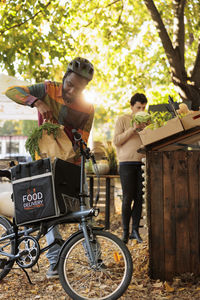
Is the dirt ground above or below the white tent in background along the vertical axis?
below

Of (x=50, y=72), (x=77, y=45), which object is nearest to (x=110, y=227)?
(x=50, y=72)

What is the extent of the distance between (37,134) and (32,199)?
0.62m

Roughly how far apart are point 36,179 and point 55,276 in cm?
106

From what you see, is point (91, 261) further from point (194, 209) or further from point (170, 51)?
point (170, 51)

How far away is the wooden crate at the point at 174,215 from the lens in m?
3.82

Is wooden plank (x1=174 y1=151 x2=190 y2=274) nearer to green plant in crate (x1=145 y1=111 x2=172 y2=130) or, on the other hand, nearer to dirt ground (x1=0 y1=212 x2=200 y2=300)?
dirt ground (x1=0 y1=212 x2=200 y2=300)

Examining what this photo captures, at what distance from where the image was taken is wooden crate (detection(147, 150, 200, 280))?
3.82 m

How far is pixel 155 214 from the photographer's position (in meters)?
3.87

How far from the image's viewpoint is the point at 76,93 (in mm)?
4133

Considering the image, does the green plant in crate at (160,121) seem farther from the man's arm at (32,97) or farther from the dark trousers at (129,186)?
the dark trousers at (129,186)

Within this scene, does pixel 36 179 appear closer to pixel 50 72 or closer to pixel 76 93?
pixel 76 93

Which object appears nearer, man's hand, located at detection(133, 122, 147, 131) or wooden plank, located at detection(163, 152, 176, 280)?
wooden plank, located at detection(163, 152, 176, 280)

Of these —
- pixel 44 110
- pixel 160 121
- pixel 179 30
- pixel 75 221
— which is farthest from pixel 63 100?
pixel 179 30

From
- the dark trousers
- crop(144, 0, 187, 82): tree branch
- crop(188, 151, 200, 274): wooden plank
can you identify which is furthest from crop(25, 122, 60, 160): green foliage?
crop(144, 0, 187, 82): tree branch
